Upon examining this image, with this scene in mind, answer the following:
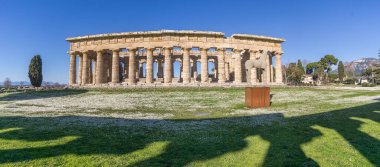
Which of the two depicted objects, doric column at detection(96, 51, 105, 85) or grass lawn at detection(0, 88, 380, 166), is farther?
doric column at detection(96, 51, 105, 85)

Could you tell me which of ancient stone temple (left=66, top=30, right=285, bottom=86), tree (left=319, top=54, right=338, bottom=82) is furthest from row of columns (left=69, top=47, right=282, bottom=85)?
tree (left=319, top=54, right=338, bottom=82)

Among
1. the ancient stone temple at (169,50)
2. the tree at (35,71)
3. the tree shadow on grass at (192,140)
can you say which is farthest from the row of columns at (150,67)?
the tree shadow on grass at (192,140)

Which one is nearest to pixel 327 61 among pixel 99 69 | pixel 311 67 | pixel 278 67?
pixel 311 67

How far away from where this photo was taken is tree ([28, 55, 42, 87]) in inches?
2788

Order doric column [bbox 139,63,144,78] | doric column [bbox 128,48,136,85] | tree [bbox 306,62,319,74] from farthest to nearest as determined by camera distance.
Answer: tree [bbox 306,62,319,74] < doric column [bbox 139,63,144,78] < doric column [bbox 128,48,136,85]

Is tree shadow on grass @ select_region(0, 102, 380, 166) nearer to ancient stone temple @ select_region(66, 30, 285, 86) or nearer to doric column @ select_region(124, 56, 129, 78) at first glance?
ancient stone temple @ select_region(66, 30, 285, 86)

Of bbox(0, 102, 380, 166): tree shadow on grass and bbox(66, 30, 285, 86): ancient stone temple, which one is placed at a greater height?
bbox(66, 30, 285, 86): ancient stone temple

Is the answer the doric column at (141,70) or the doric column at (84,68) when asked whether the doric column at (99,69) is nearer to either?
the doric column at (84,68)

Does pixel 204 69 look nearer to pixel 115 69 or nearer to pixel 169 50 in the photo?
pixel 169 50

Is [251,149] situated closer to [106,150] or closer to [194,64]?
[106,150]

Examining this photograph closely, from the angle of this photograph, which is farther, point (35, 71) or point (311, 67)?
point (311, 67)

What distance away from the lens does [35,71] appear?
71188mm

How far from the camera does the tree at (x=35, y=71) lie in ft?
232

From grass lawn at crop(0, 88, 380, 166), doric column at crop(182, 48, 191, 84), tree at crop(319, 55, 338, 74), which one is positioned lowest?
grass lawn at crop(0, 88, 380, 166)
